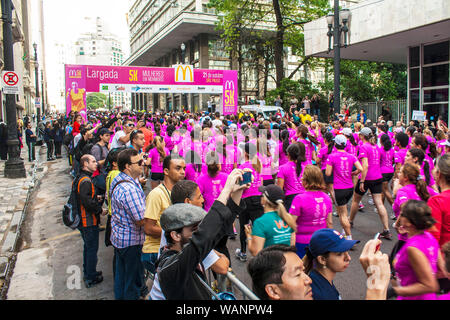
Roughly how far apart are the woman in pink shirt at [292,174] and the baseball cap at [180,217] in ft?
12.2

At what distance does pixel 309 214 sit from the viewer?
450cm

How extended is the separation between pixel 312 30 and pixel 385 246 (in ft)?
56.8

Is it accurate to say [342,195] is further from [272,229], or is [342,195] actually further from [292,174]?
[272,229]

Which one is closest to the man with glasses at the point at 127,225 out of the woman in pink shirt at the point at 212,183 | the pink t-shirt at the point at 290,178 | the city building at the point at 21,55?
the woman in pink shirt at the point at 212,183

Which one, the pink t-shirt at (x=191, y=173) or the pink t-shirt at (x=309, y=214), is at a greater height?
the pink t-shirt at (x=191, y=173)

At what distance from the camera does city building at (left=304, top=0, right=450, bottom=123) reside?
15227 millimetres

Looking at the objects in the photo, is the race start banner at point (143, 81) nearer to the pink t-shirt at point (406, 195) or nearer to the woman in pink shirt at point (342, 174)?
the woman in pink shirt at point (342, 174)

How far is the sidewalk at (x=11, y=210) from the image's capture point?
696cm

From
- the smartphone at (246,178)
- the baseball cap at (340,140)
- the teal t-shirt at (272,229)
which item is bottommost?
the teal t-shirt at (272,229)

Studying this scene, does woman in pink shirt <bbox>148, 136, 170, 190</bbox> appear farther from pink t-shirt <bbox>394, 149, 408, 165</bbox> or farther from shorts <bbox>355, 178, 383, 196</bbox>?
pink t-shirt <bbox>394, 149, 408, 165</bbox>

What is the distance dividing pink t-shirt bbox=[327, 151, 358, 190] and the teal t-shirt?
3034 mm

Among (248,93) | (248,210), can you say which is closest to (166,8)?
(248,93)

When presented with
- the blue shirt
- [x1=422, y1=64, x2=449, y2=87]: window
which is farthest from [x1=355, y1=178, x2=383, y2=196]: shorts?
[x1=422, y1=64, x2=449, y2=87]: window
